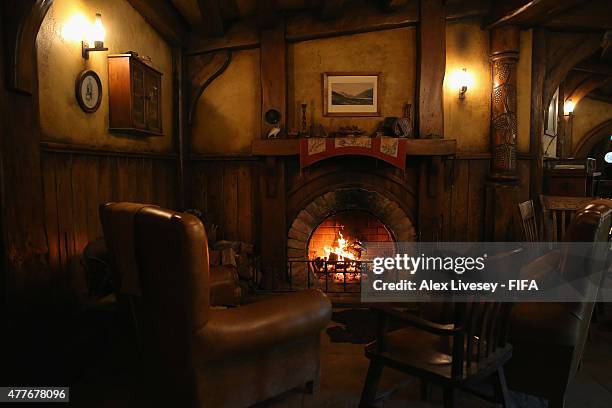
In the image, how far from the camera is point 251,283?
14.8 feet

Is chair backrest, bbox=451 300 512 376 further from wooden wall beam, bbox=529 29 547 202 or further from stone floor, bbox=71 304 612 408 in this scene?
wooden wall beam, bbox=529 29 547 202

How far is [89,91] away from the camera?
3041 millimetres

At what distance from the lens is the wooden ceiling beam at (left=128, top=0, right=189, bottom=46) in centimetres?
367

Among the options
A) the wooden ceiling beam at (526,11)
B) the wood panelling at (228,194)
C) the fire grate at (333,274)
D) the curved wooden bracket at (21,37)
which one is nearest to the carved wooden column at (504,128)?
the wooden ceiling beam at (526,11)

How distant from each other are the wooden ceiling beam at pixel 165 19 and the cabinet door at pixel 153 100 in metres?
0.52

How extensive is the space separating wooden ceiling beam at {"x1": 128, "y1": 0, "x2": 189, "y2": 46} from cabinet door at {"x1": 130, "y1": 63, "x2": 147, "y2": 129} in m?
0.60

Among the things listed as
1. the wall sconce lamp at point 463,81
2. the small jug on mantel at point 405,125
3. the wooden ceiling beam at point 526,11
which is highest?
the wooden ceiling beam at point 526,11

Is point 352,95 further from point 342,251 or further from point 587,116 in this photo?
point 587,116

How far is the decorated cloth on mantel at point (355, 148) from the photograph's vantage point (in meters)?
4.26

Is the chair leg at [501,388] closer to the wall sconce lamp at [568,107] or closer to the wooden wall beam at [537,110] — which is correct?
the wooden wall beam at [537,110]

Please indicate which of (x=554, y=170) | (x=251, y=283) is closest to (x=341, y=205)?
(x=251, y=283)

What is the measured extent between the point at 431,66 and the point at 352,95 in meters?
0.85

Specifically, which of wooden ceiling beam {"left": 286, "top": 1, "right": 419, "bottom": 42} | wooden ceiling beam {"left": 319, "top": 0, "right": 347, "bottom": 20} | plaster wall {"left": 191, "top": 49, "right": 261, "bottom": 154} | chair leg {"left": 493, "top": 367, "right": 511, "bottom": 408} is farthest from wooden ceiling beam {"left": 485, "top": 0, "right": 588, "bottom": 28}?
chair leg {"left": 493, "top": 367, "right": 511, "bottom": 408}

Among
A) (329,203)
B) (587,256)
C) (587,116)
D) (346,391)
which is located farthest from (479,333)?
(587,116)
